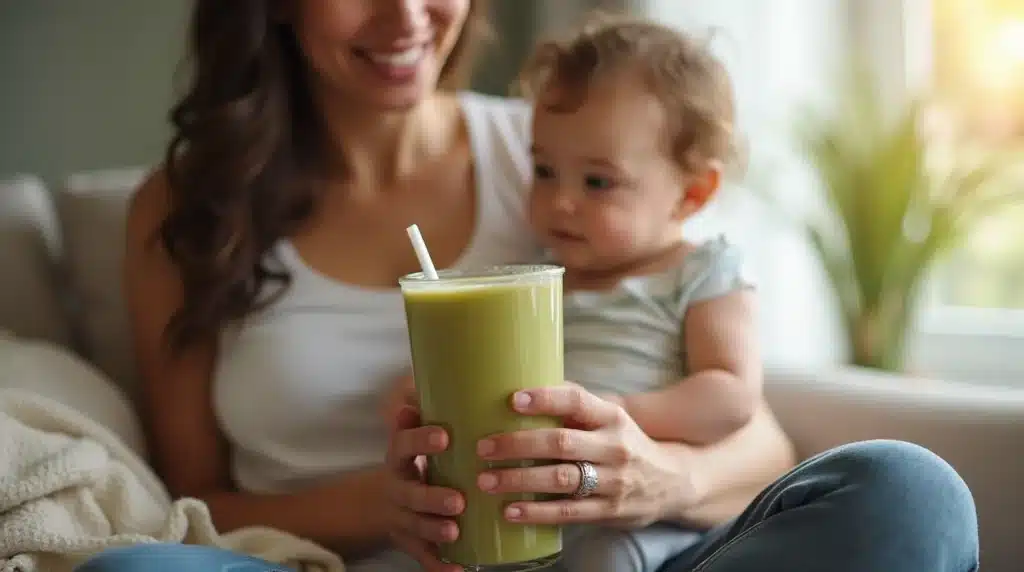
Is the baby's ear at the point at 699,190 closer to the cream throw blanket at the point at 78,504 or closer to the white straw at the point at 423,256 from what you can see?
the white straw at the point at 423,256

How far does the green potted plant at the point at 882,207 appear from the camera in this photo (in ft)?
7.53

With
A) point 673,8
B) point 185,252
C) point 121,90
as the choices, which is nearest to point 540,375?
point 185,252

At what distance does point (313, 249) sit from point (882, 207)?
4.15 feet

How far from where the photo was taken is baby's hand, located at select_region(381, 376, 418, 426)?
132 cm

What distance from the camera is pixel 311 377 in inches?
63.6

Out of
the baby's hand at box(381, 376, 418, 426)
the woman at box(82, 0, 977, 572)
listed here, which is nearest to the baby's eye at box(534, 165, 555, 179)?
the woman at box(82, 0, 977, 572)

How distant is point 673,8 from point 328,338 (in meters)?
1.33

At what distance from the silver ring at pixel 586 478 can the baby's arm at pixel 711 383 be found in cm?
20

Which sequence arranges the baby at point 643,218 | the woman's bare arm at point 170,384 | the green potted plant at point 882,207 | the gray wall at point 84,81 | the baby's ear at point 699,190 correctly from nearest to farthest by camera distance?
the baby at point 643,218
the baby's ear at point 699,190
the woman's bare arm at point 170,384
the green potted plant at point 882,207
the gray wall at point 84,81

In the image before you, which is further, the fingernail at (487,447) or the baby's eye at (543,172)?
the baby's eye at (543,172)

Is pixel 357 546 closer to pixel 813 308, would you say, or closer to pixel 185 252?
pixel 185 252

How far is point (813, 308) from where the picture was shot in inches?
104

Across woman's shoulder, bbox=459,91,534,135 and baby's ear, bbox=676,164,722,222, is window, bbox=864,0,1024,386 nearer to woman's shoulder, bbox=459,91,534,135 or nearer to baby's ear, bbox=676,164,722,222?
woman's shoulder, bbox=459,91,534,135

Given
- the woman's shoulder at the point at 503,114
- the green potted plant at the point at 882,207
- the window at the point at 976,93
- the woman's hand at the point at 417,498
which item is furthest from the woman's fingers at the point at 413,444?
the window at the point at 976,93
